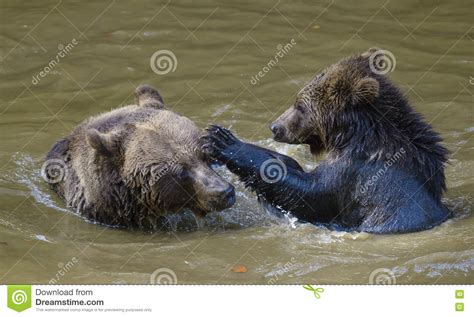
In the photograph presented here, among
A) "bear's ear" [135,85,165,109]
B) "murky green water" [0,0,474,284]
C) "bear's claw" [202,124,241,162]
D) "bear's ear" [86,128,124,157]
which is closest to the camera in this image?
"murky green water" [0,0,474,284]

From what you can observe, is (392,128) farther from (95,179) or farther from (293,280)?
(95,179)

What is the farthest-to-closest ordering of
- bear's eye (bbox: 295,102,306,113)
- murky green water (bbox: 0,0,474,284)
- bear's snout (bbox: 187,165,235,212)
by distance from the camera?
1. bear's eye (bbox: 295,102,306,113)
2. bear's snout (bbox: 187,165,235,212)
3. murky green water (bbox: 0,0,474,284)

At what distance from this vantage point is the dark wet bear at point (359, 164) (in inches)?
362

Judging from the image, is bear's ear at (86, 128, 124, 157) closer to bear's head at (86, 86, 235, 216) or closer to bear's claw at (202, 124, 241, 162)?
bear's head at (86, 86, 235, 216)

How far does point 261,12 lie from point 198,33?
1413mm

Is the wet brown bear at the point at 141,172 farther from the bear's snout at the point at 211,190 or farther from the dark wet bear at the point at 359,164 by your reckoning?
the dark wet bear at the point at 359,164

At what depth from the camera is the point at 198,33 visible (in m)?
14.8

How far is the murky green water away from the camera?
27.3 feet

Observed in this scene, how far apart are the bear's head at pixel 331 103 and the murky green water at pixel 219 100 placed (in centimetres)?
87

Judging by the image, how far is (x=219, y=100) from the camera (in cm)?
1266

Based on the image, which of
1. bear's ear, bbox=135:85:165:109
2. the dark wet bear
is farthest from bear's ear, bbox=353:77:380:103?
bear's ear, bbox=135:85:165:109

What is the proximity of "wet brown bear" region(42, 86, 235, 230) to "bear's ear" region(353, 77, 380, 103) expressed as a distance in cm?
160

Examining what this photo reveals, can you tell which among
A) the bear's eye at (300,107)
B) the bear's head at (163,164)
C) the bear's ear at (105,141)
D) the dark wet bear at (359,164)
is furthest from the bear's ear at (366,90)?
the bear's ear at (105,141)

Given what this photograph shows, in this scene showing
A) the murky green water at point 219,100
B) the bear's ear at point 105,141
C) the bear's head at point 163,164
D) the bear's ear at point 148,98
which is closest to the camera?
the murky green water at point 219,100
